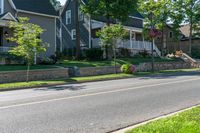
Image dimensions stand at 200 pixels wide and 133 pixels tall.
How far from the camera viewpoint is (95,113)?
1039 cm

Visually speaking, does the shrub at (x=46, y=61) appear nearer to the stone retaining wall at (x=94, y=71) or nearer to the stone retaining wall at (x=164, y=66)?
the stone retaining wall at (x=94, y=71)

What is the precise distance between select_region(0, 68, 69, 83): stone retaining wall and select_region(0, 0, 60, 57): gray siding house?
25.4ft

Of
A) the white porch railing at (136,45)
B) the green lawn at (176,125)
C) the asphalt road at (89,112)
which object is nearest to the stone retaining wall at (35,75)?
the asphalt road at (89,112)

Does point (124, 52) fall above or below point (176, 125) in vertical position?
above

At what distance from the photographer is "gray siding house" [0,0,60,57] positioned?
32.7 m

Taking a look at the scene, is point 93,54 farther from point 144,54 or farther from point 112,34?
point 144,54

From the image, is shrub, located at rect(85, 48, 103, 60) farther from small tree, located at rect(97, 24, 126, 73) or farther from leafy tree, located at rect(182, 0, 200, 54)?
leafy tree, located at rect(182, 0, 200, 54)

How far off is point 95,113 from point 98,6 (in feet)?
96.5

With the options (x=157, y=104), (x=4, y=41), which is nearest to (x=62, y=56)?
(x=4, y=41)

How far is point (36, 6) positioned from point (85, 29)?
10245mm

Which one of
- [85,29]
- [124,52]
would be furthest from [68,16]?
[124,52]

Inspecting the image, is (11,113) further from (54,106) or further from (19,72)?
(19,72)

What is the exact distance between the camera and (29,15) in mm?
35500

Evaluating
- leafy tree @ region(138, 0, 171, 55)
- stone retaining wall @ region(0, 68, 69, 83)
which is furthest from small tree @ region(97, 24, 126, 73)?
leafy tree @ region(138, 0, 171, 55)
